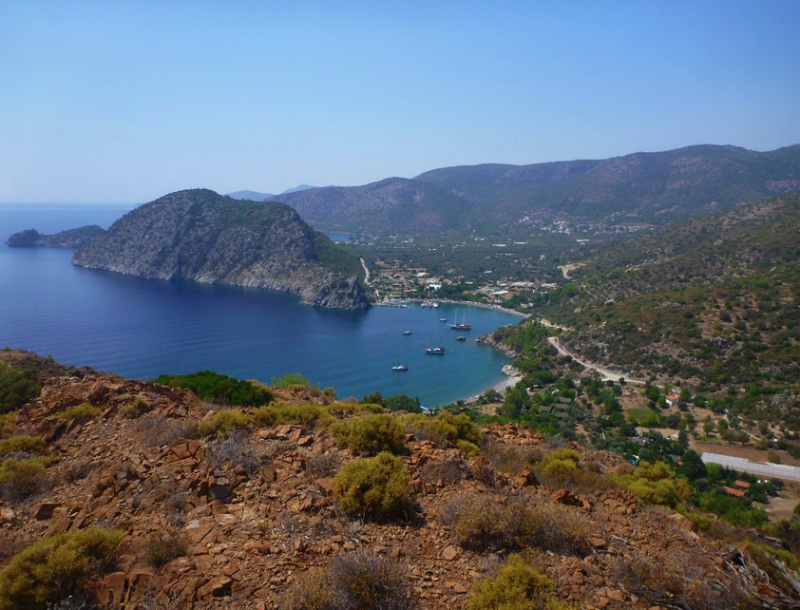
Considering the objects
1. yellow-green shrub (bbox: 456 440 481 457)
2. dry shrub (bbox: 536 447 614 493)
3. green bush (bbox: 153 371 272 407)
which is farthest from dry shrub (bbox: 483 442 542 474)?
green bush (bbox: 153 371 272 407)

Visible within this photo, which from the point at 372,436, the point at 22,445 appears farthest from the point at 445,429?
Answer: the point at 22,445

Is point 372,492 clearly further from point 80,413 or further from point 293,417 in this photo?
point 80,413

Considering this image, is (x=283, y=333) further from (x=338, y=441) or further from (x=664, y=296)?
(x=338, y=441)

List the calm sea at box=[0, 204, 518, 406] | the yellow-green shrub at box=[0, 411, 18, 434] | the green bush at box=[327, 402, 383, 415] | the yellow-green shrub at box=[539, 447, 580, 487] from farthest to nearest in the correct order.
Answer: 1. the calm sea at box=[0, 204, 518, 406]
2. the green bush at box=[327, 402, 383, 415]
3. the yellow-green shrub at box=[0, 411, 18, 434]
4. the yellow-green shrub at box=[539, 447, 580, 487]

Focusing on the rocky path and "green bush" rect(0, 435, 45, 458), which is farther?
the rocky path

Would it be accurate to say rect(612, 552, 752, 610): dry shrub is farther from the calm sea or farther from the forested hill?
the calm sea

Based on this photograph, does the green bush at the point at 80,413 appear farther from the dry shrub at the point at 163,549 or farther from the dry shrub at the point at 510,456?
the dry shrub at the point at 510,456
